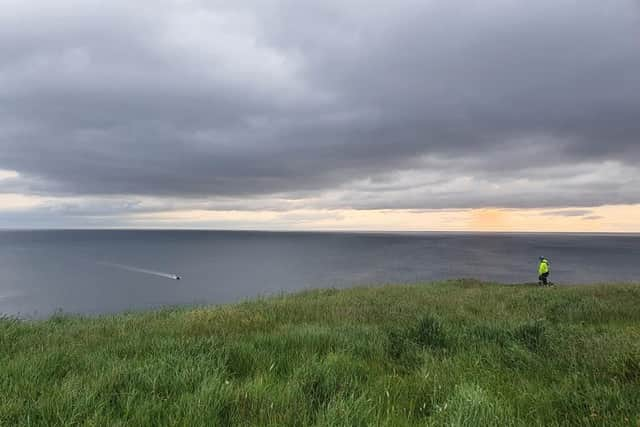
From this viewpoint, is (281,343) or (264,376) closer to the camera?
(264,376)

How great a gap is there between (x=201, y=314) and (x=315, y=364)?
678 centimetres

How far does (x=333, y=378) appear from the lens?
4.15m

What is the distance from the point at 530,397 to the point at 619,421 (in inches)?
31.8

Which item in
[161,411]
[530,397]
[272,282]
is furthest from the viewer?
[272,282]

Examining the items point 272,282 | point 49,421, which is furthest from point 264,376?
point 272,282

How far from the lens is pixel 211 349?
17.5 feet

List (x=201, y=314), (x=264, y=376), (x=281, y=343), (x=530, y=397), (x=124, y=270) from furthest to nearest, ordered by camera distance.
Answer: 1. (x=124, y=270)
2. (x=201, y=314)
3. (x=281, y=343)
4. (x=264, y=376)
5. (x=530, y=397)

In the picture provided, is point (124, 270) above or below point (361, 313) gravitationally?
below

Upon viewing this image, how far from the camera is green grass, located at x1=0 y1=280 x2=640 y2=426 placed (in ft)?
10.7

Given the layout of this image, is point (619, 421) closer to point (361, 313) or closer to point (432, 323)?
point (432, 323)

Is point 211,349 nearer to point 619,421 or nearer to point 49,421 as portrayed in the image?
point 49,421

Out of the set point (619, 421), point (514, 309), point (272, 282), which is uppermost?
point (619, 421)

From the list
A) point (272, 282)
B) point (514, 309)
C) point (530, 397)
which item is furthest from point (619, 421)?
point (272, 282)

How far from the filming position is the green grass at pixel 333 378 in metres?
3.25
